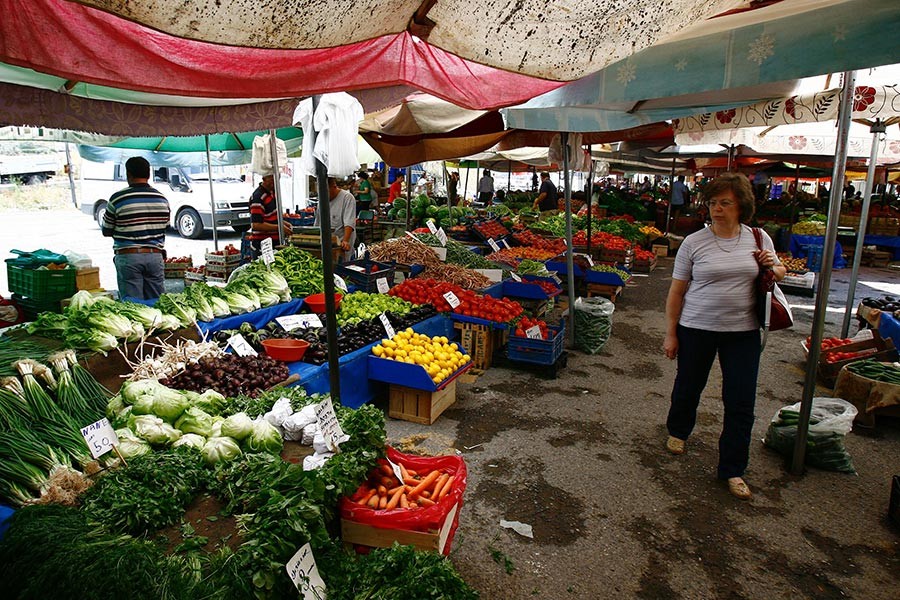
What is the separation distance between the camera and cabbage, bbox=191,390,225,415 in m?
3.29

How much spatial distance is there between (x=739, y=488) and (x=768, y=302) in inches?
56.1

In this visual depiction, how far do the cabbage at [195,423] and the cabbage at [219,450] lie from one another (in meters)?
0.24

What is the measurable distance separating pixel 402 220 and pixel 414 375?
393 inches

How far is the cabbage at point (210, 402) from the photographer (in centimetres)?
329

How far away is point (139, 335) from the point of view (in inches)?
155

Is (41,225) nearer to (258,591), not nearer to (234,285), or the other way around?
(234,285)

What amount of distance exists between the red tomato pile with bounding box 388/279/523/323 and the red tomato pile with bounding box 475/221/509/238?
420 centimetres

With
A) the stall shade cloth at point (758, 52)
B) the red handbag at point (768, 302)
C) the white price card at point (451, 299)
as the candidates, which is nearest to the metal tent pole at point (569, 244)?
the white price card at point (451, 299)

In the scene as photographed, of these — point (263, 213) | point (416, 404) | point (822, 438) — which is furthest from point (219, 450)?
point (263, 213)

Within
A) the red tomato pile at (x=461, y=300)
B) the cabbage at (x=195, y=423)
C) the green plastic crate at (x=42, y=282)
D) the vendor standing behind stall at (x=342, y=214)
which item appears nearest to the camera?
the cabbage at (x=195, y=423)

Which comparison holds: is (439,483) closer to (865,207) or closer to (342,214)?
(342,214)

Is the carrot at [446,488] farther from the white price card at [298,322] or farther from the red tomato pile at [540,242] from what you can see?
the red tomato pile at [540,242]

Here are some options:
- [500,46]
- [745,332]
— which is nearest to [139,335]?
[500,46]

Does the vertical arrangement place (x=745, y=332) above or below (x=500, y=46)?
below
